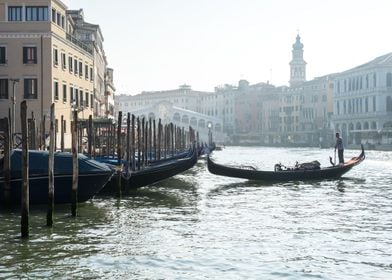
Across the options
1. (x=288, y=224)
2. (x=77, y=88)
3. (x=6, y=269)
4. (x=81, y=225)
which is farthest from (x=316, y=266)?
(x=77, y=88)

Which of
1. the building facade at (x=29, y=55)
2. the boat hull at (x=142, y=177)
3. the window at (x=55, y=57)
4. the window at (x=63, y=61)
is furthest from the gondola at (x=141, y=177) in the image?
the window at (x=63, y=61)

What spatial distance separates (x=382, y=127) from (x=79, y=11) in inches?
1504

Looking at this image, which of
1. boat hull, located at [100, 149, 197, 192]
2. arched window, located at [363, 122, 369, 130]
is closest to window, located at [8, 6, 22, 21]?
boat hull, located at [100, 149, 197, 192]

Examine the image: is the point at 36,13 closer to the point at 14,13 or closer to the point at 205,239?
the point at 14,13

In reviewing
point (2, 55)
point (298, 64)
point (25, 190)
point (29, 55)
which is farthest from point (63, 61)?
point (298, 64)

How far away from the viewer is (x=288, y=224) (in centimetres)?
Answer: 1202

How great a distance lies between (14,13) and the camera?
31.5 metres

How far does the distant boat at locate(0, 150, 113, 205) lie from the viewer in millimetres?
13227

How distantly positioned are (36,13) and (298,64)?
285 feet

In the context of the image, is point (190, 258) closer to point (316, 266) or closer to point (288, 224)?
point (316, 266)

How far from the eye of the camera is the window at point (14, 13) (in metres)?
31.5

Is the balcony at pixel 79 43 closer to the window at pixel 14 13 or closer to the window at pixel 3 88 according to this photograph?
the window at pixel 14 13

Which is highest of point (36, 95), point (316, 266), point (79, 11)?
point (79, 11)

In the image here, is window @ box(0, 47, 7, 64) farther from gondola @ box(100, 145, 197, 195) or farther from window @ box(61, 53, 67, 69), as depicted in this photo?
gondola @ box(100, 145, 197, 195)
